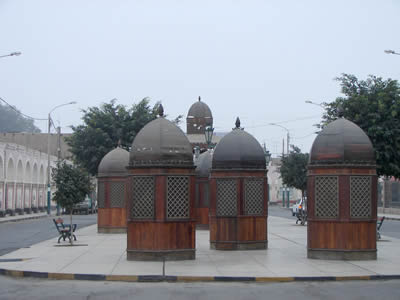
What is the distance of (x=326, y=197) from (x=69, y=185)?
10.8 meters

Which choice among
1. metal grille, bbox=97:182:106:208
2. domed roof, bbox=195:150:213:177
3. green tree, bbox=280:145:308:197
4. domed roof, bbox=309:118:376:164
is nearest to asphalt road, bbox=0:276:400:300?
domed roof, bbox=309:118:376:164

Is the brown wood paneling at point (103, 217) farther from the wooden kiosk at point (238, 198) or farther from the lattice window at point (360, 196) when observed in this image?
the lattice window at point (360, 196)

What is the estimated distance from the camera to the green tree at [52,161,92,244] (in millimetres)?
23891

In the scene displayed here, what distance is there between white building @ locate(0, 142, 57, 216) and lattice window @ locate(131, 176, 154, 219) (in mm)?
36296

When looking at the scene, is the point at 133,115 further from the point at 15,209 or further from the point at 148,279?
the point at 148,279

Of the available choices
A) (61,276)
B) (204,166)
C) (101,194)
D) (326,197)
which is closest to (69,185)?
(101,194)

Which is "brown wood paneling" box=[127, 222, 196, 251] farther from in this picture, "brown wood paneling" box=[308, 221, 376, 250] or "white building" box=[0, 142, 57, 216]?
"white building" box=[0, 142, 57, 216]

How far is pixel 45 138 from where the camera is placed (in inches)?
3647

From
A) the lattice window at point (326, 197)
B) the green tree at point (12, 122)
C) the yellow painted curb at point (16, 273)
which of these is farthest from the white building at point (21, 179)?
the green tree at point (12, 122)

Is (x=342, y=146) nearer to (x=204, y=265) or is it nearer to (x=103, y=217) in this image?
(x=204, y=265)

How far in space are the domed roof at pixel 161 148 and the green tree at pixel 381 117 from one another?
402 inches

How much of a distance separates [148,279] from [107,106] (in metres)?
34.9

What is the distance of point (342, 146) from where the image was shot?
16953 millimetres

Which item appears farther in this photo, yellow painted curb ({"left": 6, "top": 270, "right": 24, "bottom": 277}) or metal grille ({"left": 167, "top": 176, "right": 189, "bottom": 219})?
metal grille ({"left": 167, "top": 176, "right": 189, "bottom": 219})
